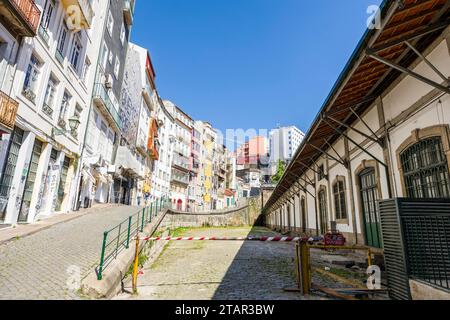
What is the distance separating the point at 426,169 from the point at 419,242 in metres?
2.54

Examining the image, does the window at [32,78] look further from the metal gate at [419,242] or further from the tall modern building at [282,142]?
the tall modern building at [282,142]

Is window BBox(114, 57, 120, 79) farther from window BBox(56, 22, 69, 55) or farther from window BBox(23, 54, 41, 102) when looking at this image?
window BBox(23, 54, 41, 102)

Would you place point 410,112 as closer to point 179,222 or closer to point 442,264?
point 442,264

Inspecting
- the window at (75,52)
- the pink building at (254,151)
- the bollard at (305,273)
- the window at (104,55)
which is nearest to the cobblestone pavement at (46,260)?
the bollard at (305,273)

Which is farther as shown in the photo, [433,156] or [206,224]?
[206,224]

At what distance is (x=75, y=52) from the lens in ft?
49.1

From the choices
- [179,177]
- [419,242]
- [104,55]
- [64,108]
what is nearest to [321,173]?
[419,242]

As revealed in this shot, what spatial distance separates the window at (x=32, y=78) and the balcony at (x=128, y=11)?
15126 mm

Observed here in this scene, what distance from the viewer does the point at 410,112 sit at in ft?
20.0

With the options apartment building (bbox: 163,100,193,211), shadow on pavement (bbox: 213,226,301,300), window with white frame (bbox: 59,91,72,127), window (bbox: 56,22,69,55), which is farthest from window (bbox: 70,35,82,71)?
apartment building (bbox: 163,100,193,211)

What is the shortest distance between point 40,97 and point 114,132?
11757 mm

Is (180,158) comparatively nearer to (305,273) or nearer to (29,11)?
(29,11)
